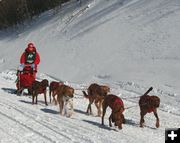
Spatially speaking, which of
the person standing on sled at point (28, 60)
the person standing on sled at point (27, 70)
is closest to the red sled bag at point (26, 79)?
the person standing on sled at point (27, 70)

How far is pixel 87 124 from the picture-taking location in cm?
1015

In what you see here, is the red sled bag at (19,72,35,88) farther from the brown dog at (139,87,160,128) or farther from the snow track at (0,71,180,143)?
the brown dog at (139,87,160,128)

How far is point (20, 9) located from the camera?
39750 millimetres

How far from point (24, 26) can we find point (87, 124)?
29.4 m

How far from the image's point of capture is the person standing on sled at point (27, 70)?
14766 mm

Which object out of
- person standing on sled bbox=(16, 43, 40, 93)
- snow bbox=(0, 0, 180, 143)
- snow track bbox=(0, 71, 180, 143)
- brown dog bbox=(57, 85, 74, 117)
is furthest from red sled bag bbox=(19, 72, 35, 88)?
brown dog bbox=(57, 85, 74, 117)

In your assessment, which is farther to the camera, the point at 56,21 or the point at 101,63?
the point at 56,21

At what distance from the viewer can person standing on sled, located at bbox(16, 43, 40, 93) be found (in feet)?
48.4

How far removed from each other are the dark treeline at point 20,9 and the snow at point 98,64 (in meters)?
2.67

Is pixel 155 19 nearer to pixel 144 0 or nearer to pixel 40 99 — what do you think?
pixel 144 0

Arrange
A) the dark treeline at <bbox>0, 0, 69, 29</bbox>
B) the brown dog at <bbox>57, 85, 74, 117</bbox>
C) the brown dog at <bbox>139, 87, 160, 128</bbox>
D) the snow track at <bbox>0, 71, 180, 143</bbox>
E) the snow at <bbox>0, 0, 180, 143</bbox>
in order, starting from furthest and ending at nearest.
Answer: the dark treeline at <bbox>0, 0, 69, 29</bbox> → the brown dog at <bbox>57, 85, 74, 117</bbox> → the brown dog at <bbox>139, 87, 160, 128</bbox> → the snow at <bbox>0, 0, 180, 143</bbox> → the snow track at <bbox>0, 71, 180, 143</bbox>

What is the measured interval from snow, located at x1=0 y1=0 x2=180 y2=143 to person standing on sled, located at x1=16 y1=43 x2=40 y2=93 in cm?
49

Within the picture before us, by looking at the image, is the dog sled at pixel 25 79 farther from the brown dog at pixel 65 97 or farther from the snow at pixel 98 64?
the brown dog at pixel 65 97

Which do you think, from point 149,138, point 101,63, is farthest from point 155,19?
point 149,138
